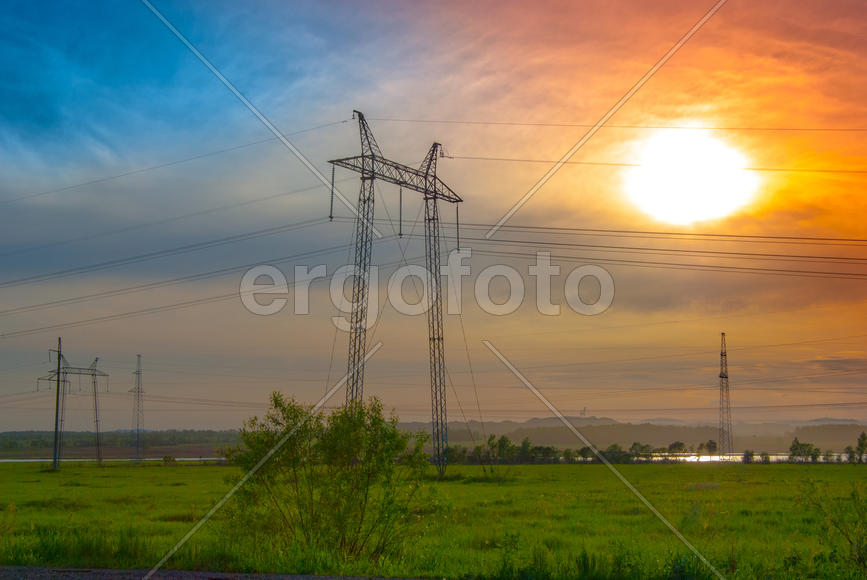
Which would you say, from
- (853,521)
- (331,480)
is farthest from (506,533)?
(853,521)

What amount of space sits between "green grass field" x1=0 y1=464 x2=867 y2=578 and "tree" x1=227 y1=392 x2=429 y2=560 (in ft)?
2.75

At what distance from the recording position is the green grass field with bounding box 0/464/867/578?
21.7 m

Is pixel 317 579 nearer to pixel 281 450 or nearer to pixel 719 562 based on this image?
pixel 281 450

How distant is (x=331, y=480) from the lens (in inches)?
931

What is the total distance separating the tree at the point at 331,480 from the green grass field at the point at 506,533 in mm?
839

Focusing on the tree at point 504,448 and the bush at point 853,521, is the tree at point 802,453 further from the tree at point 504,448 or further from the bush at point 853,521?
the bush at point 853,521

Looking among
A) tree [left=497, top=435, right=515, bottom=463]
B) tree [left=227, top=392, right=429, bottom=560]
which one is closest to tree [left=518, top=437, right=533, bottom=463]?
tree [left=497, top=435, right=515, bottom=463]

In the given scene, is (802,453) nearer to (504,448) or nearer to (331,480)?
(504,448)

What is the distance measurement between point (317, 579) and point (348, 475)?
5.53 metres

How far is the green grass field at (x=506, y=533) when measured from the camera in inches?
853

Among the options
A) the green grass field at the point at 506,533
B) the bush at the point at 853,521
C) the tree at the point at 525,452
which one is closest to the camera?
the bush at the point at 853,521

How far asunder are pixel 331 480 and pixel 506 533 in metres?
11.8

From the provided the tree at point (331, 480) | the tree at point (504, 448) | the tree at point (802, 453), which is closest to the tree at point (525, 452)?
the tree at point (504, 448)

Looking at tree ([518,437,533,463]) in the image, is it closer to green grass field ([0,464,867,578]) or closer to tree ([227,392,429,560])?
green grass field ([0,464,867,578])
